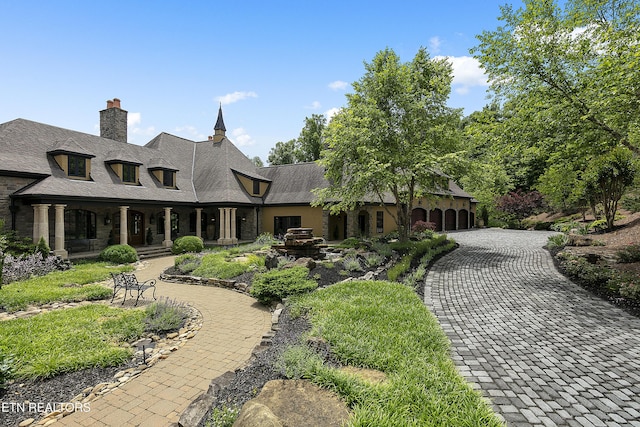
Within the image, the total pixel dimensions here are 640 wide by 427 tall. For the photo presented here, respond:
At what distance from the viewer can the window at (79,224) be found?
17.1m

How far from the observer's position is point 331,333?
18.0ft

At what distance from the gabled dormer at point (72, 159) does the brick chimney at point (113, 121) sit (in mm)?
5124

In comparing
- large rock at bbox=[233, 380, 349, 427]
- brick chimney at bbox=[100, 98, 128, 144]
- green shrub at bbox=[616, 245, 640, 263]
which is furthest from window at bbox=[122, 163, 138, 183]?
green shrub at bbox=[616, 245, 640, 263]

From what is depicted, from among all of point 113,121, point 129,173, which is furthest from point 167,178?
point 113,121

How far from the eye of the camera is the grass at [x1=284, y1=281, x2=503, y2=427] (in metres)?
3.44

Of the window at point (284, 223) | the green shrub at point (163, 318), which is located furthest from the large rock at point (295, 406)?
the window at point (284, 223)

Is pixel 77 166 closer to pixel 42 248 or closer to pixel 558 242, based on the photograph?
pixel 42 248

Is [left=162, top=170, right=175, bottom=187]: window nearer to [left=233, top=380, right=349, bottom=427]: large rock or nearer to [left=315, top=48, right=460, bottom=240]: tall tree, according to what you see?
[left=315, top=48, right=460, bottom=240]: tall tree

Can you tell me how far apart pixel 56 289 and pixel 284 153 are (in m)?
39.1

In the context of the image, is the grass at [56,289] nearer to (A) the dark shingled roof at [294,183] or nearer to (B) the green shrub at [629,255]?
(A) the dark shingled roof at [294,183]

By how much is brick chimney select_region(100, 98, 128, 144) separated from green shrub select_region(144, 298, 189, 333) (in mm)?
19052

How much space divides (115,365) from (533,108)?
13745 mm

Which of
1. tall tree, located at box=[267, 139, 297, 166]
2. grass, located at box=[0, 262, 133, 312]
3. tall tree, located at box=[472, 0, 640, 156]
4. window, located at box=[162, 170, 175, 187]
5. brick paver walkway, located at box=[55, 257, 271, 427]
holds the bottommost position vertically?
brick paver walkway, located at box=[55, 257, 271, 427]

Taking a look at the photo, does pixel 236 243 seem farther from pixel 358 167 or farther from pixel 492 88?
pixel 492 88
